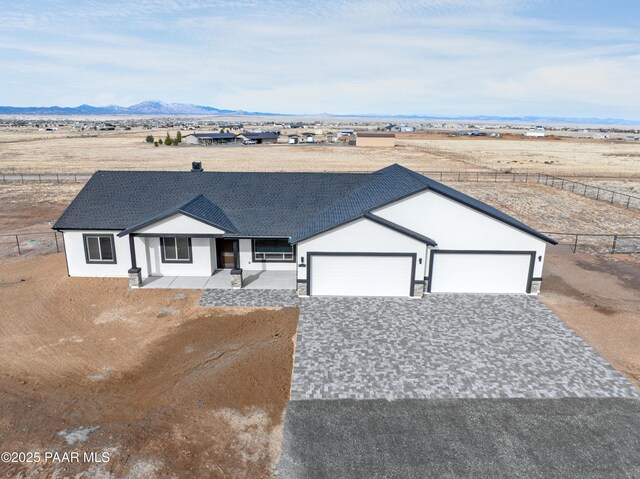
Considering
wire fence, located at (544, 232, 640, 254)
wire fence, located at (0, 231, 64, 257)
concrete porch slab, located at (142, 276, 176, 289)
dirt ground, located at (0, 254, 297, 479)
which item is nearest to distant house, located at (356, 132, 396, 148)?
wire fence, located at (544, 232, 640, 254)

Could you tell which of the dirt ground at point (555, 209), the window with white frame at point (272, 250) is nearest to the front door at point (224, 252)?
the window with white frame at point (272, 250)

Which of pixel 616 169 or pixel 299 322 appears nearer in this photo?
pixel 299 322

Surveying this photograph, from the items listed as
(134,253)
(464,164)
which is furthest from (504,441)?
(464,164)

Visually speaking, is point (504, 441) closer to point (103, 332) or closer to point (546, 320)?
point (546, 320)

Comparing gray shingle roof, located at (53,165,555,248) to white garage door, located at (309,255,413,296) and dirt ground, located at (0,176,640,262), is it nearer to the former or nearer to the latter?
white garage door, located at (309,255,413,296)

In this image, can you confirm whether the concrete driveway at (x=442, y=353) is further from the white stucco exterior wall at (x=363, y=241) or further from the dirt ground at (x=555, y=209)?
Answer: the dirt ground at (x=555, y=209)
